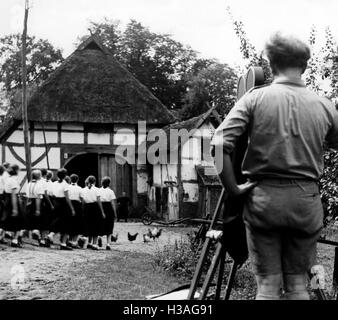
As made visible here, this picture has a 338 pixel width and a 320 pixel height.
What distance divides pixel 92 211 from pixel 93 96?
11925 millimetres

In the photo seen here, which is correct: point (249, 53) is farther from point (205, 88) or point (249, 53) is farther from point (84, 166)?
point (205, 88)

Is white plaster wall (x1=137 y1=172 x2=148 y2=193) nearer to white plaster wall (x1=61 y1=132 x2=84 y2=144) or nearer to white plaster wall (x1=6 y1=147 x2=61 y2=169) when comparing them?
white plaster wall (x1=61 y1=132 x2=84 y2=144)

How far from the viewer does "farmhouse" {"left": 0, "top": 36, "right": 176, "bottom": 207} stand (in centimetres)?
2194

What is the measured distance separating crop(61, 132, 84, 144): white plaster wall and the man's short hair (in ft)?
65.3

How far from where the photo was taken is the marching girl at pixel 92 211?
1246 centimetres

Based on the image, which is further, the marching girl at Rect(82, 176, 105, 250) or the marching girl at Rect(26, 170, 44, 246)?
the marching girl at Rect(82, 176, 105, 250)

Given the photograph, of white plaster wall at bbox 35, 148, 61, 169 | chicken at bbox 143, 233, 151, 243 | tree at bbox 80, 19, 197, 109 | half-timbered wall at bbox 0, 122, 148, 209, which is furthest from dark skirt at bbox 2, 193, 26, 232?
tree at bbox 80, 19, 197, 109

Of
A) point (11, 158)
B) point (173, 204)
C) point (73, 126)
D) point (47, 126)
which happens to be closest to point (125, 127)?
point (73, 126)

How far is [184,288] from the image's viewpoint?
14.3ft

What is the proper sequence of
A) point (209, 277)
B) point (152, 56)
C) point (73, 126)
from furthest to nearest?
point (152, 56) → point (73, 126) → point (209, 277)

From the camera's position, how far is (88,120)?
74.2 ft

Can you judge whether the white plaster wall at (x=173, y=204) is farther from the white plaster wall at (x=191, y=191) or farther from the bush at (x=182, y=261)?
the bush at (x=182, y=261)

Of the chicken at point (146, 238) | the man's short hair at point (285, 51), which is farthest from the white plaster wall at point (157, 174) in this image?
the man's short hair at point (285, 51)

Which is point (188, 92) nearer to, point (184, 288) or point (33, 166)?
point (33, 166)
